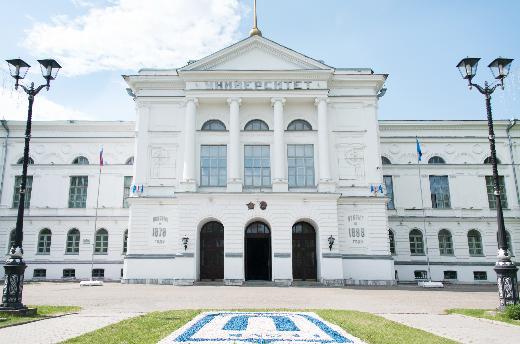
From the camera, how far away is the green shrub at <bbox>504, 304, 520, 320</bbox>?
40.1 ft

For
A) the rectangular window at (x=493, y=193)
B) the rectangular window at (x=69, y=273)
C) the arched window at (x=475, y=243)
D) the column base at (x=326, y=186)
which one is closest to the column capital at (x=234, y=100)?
the column base at (x=326, y=186)

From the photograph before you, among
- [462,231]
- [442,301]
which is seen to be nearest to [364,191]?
[462,231]

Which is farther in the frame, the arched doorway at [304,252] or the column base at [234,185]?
the column base at [234,185]

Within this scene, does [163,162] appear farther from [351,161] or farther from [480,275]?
[480,275]

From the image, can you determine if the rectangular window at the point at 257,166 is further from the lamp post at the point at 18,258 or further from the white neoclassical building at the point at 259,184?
the lamp post at the point at 18,258

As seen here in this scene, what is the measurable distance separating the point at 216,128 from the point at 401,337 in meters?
24.8

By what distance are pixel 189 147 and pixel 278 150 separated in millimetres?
6388

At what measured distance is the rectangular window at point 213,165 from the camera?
31.2 meters

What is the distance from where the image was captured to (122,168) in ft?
121

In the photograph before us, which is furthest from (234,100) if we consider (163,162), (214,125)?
(163,162)

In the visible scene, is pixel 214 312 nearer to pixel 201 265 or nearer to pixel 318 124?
pixel 201 265

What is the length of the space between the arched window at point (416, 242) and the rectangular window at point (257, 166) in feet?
44.8

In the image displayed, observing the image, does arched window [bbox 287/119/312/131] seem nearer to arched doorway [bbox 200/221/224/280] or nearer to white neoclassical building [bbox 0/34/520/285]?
white neoclassical building [bbox 0/34/520/285]

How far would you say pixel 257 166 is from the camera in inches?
1237
